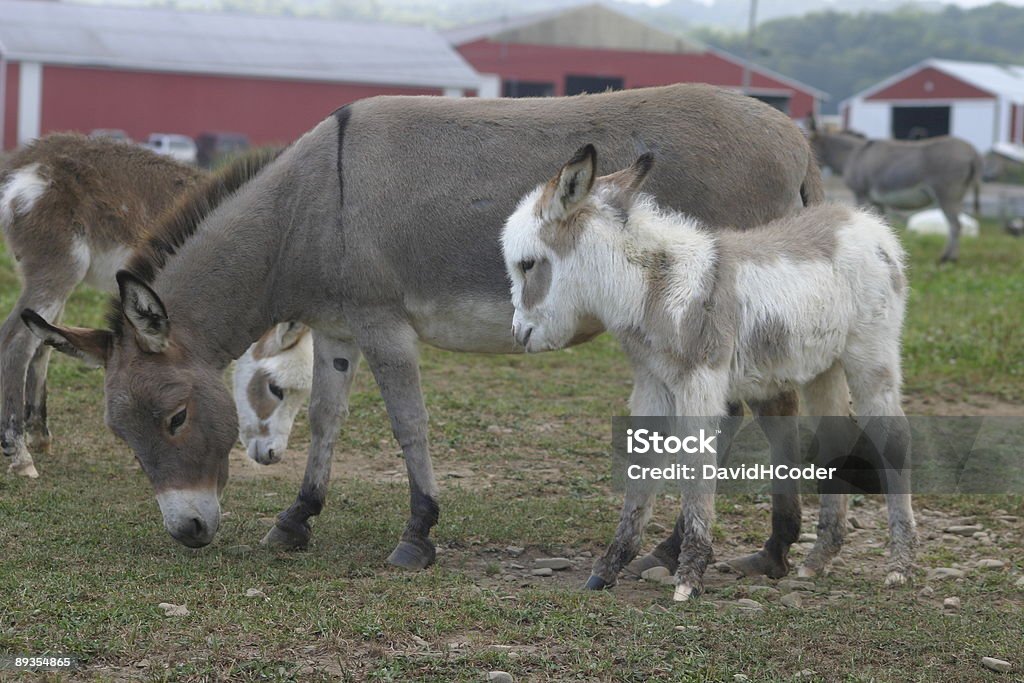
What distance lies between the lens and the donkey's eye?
498cm

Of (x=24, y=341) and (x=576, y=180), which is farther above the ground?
(x=576, y=180)

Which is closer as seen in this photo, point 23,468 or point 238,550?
point 238,550

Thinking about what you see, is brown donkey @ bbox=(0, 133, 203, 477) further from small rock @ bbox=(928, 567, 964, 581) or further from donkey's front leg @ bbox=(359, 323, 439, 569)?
small rock @ bbox=(928, 567, 964, 581)

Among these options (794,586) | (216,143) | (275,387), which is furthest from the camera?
(216,143)

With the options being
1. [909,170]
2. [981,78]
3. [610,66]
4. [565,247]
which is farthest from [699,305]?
[981,78]

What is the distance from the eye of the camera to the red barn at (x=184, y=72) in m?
37.6

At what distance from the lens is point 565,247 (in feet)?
15.6

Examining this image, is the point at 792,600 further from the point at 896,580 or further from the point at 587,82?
the point at 587,82

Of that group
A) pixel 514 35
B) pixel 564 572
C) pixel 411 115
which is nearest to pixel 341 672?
pixel 564 572

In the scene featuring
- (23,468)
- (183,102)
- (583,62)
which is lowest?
(23,468)

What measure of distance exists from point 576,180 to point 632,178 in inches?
11.0

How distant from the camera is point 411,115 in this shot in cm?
548

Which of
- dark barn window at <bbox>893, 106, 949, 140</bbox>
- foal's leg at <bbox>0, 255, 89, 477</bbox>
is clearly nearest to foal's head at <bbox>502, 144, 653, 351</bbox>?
foal's leg at <bbox>0, 255, 89, 477</bbox>

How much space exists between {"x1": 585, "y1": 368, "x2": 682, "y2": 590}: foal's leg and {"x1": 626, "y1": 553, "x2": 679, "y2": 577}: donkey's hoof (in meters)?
0.38
